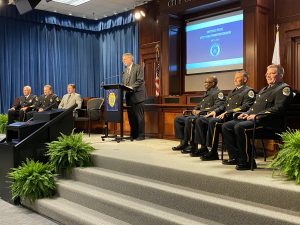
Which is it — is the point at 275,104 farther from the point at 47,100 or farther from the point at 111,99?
the point at 47,100

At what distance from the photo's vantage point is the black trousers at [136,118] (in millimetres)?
5734

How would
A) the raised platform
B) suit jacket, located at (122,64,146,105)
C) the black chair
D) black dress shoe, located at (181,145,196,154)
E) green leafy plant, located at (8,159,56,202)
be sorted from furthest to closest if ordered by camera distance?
the black chair, suit jacket, located at (122,64,146,105), black dress shoe, located at (181,145,196,154), green leafy plant, located at (8,159,56,202), the raised platform

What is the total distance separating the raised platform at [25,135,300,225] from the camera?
98.7 inches

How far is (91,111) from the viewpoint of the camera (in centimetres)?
684

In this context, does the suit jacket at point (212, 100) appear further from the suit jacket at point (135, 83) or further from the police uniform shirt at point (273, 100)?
the suit jacket at point (135, 83)

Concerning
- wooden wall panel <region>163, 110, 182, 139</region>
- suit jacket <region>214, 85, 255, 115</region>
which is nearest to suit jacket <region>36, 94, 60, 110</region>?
wooden wall panel <region>163, 110, 182, 139</region>

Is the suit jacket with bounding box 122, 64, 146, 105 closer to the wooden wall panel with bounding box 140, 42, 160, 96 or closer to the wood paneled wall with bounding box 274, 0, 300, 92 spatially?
the wood paneled wall with bounding box 274, 0, 300, 92

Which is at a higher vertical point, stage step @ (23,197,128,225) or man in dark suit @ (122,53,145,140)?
man in dark suit @ (122,53,145,140)

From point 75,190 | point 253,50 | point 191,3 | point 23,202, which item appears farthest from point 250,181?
point 191,3

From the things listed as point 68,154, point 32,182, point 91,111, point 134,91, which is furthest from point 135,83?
point 32,182

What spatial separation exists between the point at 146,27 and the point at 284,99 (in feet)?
17.9

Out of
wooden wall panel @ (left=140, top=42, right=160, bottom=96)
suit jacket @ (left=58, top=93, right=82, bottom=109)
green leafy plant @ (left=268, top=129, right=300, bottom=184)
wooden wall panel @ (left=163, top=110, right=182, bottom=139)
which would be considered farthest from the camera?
wooden wall panel @ (left=140, top=42, right=160, bottom=96)

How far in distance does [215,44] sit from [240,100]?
2.96 metres

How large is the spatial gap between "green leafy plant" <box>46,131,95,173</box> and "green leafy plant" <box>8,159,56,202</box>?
0.17 meters
